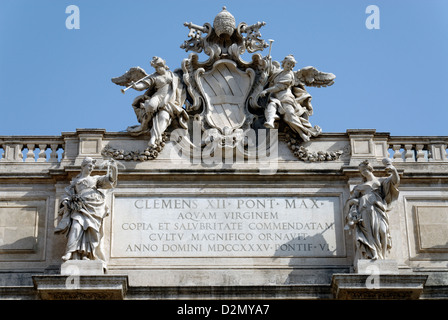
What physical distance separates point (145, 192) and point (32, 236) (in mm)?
2037

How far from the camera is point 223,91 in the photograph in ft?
68.1

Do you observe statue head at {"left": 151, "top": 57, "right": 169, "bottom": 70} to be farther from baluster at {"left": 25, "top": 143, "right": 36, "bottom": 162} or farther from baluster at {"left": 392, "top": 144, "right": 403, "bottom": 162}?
baluster at {"left": 392, "top": 144, "right": 403, "bottom": 162}

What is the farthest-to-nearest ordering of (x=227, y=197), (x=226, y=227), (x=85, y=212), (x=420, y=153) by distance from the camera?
(x=420, y=153)
(x=227, y=197)
(x=226, y=227)
(x=85, y=212)

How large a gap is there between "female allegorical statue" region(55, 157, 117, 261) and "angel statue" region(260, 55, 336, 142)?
3.13 m

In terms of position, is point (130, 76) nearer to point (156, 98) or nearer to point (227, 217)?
point (156, 98)

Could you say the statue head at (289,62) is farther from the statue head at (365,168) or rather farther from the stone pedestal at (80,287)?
the stone pedestal at (80,287)

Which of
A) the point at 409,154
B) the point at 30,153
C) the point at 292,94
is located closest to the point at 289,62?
the point at 292,94

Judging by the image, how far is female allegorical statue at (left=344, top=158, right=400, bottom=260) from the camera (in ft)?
61.3

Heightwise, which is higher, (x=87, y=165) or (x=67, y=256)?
(x=87, y=165)

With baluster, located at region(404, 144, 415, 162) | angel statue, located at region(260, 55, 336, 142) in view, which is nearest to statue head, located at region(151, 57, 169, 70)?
angel statue, located at region(260, 55, 336, 142)

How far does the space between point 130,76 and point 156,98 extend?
0.78 metres
